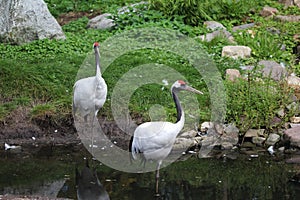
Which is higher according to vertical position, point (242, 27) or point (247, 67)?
point (242, 27)

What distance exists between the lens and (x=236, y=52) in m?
11.4

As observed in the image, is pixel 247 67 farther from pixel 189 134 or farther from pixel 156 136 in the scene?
pixel 156 136

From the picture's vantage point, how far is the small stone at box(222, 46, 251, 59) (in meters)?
11.4

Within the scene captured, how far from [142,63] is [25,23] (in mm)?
2411

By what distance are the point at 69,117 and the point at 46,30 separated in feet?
9.60

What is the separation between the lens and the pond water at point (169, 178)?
745 centimetres

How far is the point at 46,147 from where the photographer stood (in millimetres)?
9227

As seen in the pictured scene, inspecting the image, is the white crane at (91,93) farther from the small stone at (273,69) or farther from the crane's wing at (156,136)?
the small stone at (273,69)

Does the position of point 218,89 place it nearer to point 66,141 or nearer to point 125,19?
point 66,141

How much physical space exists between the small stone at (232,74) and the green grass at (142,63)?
16cm

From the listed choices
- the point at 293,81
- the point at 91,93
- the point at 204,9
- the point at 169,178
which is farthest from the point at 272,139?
the point at 204,9

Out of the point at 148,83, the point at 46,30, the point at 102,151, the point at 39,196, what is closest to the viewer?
the point at 39,196

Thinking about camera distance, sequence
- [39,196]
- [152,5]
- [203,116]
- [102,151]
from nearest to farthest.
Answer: [39,196] < [102,151] < [203,116] < [152,5]

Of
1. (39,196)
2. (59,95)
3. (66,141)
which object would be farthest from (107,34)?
(39,196)
